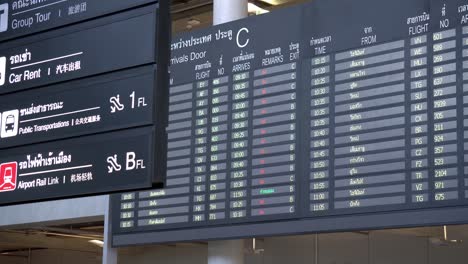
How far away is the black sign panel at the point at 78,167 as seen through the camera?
3.89m

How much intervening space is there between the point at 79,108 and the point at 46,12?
599 mm

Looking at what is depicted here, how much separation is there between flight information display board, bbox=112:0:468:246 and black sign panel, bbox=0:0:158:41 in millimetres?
2509

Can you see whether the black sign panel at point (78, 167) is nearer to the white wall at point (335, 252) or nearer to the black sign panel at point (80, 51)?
the black sign panel at point (80, 51)

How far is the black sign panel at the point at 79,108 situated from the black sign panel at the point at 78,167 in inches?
2.0

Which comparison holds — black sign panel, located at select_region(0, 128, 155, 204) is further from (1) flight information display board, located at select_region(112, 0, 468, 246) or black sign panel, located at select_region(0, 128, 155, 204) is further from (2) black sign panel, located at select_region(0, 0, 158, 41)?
(1) flight information display board, located at select_region(112, 0, 468, 246)

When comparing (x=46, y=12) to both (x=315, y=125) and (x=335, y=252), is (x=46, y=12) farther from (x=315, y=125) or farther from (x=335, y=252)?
(x=335, y=252)

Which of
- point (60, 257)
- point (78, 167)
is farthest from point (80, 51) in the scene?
point (60, 257)

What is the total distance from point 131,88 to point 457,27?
2718 millimetres

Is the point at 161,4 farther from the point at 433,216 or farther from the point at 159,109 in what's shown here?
the point at 433,216

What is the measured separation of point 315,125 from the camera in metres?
6.41

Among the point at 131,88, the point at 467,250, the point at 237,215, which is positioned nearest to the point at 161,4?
the point at 131,88

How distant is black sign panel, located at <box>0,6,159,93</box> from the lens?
13.2 ft

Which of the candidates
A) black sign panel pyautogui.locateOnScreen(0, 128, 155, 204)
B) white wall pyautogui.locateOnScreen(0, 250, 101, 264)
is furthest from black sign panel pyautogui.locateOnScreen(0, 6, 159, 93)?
white wall pyautogui.locateOnScreen(0, 250, 101, 264)

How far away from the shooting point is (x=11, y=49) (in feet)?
15.0
